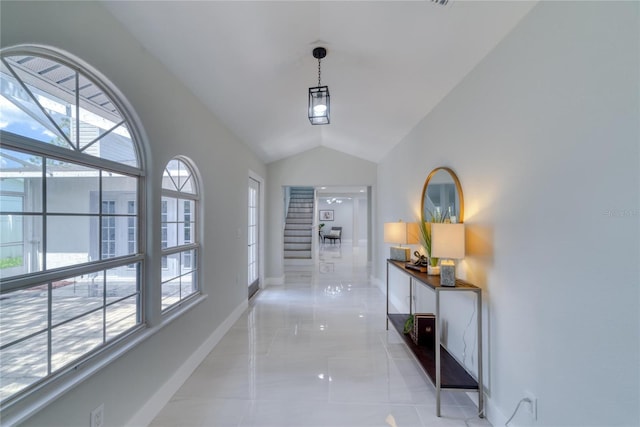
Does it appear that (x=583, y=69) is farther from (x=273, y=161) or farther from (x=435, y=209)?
(x=273, y=161)

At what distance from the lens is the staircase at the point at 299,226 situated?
A: 8.13 m

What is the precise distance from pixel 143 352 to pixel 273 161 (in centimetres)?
418

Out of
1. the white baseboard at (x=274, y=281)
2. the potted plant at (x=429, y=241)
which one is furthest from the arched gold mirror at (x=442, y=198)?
the white baseboard at (x=274, y=281)

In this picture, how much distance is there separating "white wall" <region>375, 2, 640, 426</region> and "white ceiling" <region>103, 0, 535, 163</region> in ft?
1.00

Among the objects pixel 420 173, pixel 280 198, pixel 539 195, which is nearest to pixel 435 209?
pixel 420 173

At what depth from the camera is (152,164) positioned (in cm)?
184

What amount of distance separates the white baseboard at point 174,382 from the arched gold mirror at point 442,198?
257cm

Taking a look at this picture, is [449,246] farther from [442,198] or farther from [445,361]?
[445,361]

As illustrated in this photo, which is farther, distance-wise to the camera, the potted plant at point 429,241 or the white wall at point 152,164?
the potted plant at point 429,241

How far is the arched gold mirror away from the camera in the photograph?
2.20m

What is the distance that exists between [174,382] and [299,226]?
22.1 feet

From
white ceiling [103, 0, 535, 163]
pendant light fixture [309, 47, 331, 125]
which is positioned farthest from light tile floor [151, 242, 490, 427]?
white ceiling [103, 0, 535, 163]

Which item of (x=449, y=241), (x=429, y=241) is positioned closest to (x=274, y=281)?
(x=429, y=241)

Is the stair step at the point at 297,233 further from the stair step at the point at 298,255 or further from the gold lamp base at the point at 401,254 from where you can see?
the gold lamp base at the point at 401,254
